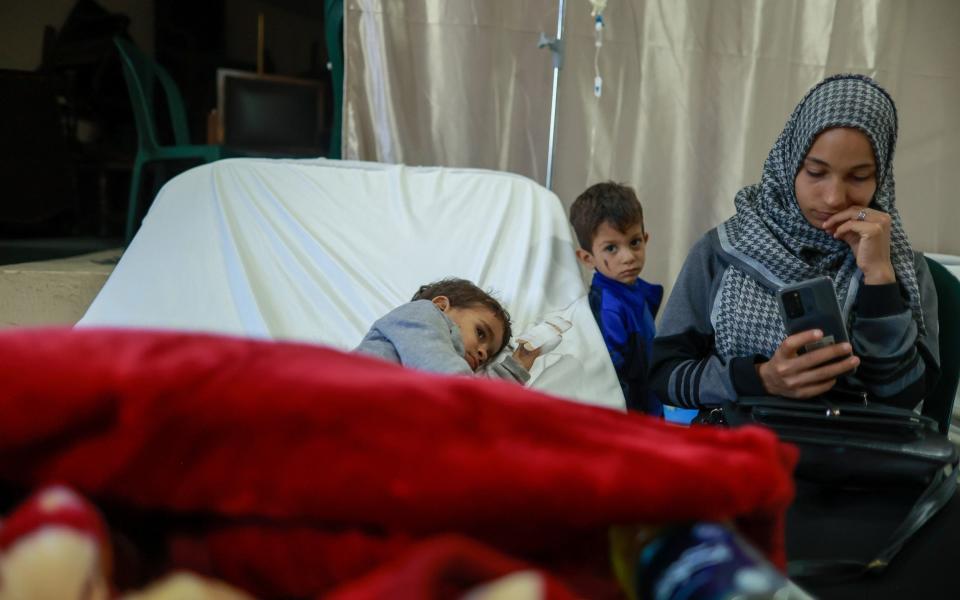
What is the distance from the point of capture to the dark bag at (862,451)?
0.66 meters

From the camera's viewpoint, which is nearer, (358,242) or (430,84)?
(358,242)

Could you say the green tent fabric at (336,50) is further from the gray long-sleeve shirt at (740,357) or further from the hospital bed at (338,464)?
the hospital bed at (338,464)

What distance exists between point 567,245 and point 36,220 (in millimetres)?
2316

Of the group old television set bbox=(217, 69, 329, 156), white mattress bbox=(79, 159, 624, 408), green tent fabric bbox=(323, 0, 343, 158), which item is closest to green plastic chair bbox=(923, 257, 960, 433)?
white mattress bbox=(79, 159, 624, 408)

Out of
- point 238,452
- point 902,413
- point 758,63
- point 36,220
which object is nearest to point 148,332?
point 238,452

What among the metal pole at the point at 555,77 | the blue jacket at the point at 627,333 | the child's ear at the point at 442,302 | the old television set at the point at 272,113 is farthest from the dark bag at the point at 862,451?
the old television set at the point at 272,113

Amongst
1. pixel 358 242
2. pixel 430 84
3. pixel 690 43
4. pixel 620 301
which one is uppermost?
pixel 690 43

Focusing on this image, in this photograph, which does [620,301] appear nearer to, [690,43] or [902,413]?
[902,413]

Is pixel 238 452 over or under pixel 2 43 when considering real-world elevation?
under

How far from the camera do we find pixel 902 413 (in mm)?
938

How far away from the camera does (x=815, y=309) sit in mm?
1068

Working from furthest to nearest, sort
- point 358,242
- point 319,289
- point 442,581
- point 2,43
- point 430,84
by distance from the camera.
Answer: point 2,43, point 430,84, point 358,242, point 319,289, point 442,581

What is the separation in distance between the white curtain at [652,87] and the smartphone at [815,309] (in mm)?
1520

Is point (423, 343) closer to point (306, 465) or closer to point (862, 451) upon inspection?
point (862, 451)
